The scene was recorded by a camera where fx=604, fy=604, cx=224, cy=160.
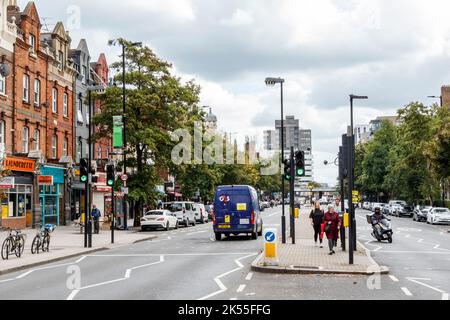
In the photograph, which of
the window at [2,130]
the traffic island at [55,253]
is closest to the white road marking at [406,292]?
the traffic island at [55,253]

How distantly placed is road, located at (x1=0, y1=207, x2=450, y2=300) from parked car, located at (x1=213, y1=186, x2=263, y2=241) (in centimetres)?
647

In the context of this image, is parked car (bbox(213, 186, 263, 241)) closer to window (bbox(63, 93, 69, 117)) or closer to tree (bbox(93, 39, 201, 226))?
tree (bbox(93, 39, 201, 226))

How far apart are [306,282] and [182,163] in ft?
105

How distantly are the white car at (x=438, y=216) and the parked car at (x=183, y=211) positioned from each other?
769 inches

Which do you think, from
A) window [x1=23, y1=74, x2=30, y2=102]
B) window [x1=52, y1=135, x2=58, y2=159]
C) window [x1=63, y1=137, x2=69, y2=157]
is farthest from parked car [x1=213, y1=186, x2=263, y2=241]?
window [x1=63, y1=137, x2=69, y2=157]

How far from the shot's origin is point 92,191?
165 feet

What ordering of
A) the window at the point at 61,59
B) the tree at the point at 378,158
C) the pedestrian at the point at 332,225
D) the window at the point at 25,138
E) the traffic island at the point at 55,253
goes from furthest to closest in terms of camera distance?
the tree at the point at 378,158, the window at the point at 61,59, the window at the point at 25,138, the pedestrian at the point at 332,225, the traffic island at the point at 55,253

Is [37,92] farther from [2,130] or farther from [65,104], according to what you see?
[2,130]

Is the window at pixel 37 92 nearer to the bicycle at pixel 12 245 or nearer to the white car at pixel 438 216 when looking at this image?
the bicycle at pixel 12 245

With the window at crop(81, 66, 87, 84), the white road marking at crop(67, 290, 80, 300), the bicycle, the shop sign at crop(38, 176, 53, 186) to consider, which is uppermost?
the window at crop(81, 66, 87, 84)

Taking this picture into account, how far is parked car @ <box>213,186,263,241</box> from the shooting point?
28500mm

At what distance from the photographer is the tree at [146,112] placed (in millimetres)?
41159
